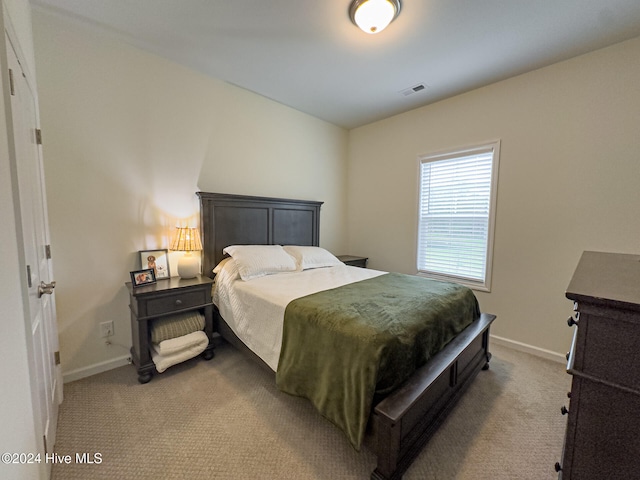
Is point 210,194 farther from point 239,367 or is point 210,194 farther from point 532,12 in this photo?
point 532,12

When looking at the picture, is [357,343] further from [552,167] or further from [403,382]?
[552,167]

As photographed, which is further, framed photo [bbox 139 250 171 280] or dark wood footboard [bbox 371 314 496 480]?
framed photo [bbox 139 250 171 280]

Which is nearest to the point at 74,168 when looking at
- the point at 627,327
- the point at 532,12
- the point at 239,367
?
the point at 239,367

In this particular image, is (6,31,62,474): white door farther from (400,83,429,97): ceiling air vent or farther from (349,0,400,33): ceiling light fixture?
(400,83,429,97): ceiling air vent

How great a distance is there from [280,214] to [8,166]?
2351 millimetres

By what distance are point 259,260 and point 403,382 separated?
A: 164 cm

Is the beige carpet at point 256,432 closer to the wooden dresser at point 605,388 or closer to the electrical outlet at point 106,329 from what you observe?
the electrical outlet at point 106,329

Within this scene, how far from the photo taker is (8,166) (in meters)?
0.92

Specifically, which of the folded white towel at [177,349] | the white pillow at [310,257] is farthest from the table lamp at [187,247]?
the white pillow at [310,257]

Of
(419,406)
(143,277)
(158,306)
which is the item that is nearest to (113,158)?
(143,277)

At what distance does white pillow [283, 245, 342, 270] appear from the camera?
2863 millimetres

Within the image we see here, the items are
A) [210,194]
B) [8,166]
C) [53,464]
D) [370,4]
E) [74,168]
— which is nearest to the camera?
[8,166]

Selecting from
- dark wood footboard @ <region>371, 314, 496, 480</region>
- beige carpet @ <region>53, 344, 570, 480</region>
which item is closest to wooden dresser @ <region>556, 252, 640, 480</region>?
dark wood footboard @ <region>371, 314, 496, 480</region>

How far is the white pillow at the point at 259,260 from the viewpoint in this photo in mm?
2367
